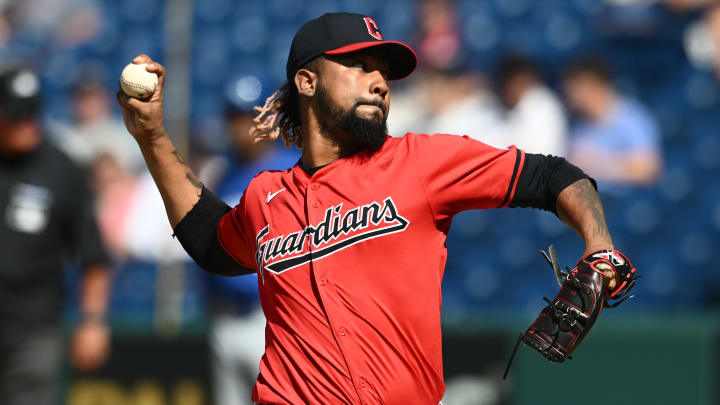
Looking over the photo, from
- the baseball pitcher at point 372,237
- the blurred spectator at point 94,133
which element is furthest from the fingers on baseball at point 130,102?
the blurred spectator at point 94,133

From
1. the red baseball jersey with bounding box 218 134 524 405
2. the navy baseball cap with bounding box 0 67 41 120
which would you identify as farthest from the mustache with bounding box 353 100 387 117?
the navy baseball cap with bounding box 0 67 41 120

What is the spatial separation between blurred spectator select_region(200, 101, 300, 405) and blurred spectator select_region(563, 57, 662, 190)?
2362 mm

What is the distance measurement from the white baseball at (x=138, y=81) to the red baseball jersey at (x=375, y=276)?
2.37 ft

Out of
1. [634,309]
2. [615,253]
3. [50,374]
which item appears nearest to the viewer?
[615,253]

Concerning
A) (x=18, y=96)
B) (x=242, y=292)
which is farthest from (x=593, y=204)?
(x=18, y=96)

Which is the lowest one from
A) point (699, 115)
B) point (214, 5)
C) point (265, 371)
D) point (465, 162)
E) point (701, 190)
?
point (265, 371)

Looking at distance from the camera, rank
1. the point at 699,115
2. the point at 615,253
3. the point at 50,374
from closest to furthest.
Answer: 1. the point at 615,253
2. the point at 50,374
3. the point at 699,115

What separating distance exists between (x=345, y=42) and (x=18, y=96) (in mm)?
3225

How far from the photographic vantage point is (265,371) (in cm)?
283

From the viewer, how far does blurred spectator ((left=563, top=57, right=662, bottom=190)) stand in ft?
21.9

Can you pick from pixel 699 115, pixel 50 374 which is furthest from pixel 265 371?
pixel 699 115

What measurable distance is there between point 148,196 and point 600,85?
12.3 ft

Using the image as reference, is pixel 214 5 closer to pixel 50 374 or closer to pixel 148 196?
pixel 148 196

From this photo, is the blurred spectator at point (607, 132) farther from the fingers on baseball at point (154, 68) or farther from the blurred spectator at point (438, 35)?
the fingers on baseball at point (154, 68)
